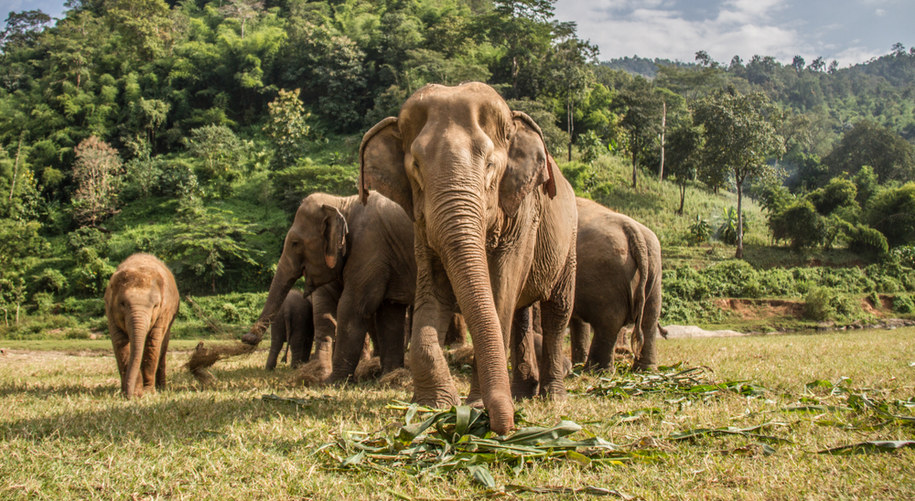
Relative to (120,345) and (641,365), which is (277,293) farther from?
(641,365)

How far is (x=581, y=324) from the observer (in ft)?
34.5

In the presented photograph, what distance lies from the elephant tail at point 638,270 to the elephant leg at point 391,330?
10.2ft

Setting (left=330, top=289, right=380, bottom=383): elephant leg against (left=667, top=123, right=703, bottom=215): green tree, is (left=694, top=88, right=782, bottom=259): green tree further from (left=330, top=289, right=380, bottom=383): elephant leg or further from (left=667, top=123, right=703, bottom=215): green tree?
(left=330, top=289, right=380, bottom=383): elephant leg

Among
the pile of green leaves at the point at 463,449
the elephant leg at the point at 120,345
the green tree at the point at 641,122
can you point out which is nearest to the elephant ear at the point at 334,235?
the elephant leg at the point at 120,345

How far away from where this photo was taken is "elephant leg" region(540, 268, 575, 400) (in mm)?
6781

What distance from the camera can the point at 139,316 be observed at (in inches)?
308

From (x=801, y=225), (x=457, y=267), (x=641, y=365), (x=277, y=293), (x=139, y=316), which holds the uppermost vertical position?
(x=801, y=225)

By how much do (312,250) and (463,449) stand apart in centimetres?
593

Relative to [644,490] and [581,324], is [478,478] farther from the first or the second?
[581,324]

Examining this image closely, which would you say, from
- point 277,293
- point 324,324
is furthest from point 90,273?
point 277,293

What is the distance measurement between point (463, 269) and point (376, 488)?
67.6 inches

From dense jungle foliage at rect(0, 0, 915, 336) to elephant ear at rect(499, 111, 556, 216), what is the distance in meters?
25.4

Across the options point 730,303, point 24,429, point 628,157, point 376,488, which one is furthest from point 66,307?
point 628,157

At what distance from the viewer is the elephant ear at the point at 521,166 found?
5531 millimetres
